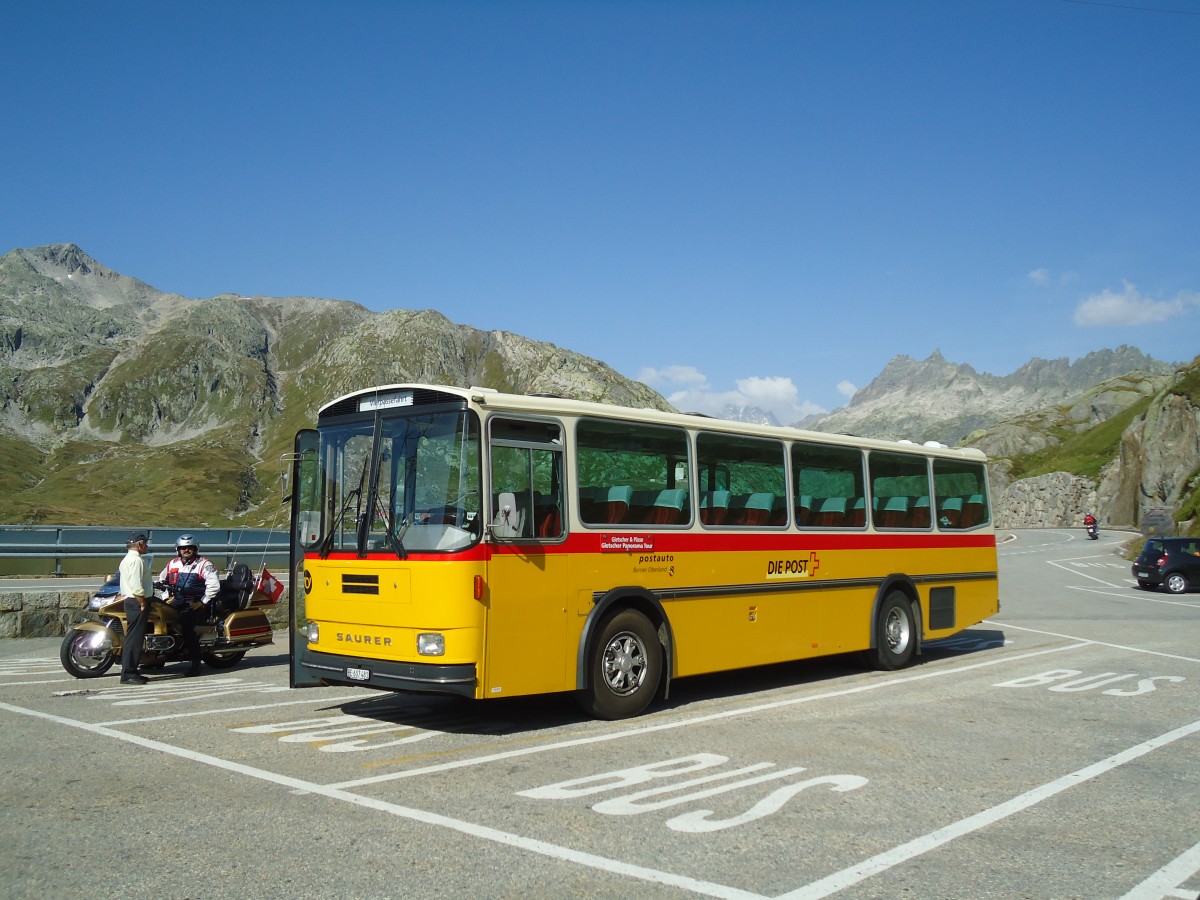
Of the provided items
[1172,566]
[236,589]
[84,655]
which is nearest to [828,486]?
[236,589]

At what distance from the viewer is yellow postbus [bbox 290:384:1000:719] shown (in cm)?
833

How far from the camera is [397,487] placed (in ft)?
28.9

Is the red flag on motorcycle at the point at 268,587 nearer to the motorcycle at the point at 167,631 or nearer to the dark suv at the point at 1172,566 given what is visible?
the motorcycle at the point at 167,631

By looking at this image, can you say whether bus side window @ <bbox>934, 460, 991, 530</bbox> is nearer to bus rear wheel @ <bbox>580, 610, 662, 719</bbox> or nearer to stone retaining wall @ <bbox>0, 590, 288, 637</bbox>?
bus rear wheel @ <bbox>580, 610, 662, 719</bbox>

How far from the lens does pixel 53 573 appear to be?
2206cm

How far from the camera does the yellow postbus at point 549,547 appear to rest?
8.33 metres

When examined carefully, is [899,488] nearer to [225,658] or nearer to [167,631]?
[225,658]

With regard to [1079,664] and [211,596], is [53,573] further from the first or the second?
[1079,664]

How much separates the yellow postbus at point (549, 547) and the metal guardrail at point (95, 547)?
11474 mm

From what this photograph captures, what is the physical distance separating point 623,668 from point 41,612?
10.8m

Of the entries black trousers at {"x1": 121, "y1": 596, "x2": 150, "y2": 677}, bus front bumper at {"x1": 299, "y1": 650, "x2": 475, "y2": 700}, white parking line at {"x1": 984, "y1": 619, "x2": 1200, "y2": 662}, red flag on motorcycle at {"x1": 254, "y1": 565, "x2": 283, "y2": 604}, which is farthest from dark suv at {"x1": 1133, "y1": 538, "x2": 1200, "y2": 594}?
black trousers at {"x1": 121, "y1": 596, "x2": 150, "y2": 677}

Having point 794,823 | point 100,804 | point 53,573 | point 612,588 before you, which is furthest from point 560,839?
point 53,573

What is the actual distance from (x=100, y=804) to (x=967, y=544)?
472 inches

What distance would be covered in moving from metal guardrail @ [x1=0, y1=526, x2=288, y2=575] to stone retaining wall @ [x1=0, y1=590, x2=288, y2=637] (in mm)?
3828
